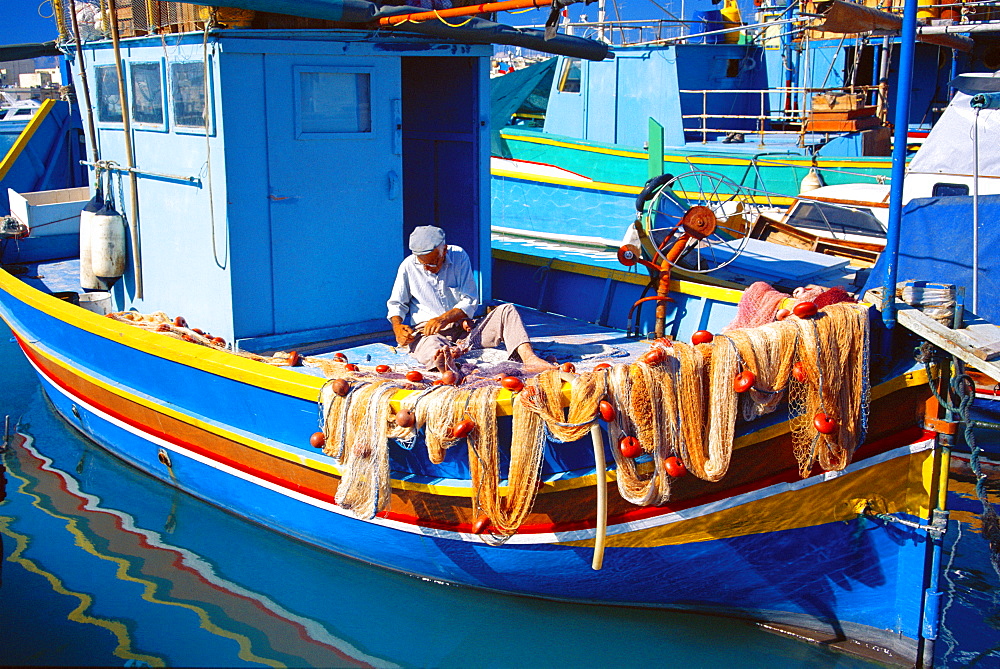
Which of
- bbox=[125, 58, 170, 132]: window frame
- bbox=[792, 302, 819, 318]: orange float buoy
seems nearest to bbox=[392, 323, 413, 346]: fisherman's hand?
bbox=[125, 58, 170, 132]: window frame

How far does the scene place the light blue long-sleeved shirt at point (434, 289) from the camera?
5883 millimetres

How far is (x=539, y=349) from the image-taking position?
20.6 ft

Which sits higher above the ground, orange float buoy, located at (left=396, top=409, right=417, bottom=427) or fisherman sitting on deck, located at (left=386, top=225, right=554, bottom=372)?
fisherman sitting on deck, located at (left=386, top=225, right=554, bottom=372)

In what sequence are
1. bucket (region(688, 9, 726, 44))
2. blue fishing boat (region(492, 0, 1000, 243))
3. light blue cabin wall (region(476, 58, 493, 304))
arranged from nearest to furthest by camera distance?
light blue cabin wall (region(476, 58, 493, 304))
blue fishing boat (region(492, 0, 1000, 243))
bucket (region(688, 9, 726, 44))

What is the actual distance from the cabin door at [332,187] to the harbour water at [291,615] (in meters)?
1.68

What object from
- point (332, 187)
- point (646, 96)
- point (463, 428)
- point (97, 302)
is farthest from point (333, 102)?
point (646, 96)

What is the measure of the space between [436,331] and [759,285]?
2.02 metres

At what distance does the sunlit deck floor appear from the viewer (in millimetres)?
5641

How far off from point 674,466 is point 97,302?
217 inches

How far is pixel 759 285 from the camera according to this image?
5488 mm

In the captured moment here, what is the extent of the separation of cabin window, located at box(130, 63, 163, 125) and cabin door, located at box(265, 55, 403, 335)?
1055 millimetres

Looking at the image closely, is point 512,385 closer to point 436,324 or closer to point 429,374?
point 429,374

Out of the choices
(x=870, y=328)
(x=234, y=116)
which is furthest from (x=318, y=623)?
(x=870, y=328)

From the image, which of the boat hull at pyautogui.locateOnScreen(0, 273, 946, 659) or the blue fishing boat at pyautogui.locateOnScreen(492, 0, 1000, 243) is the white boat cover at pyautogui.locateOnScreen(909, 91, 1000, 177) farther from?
the boat hull at pyautogui.locateOnScreen(0, 273, 946, 659)
